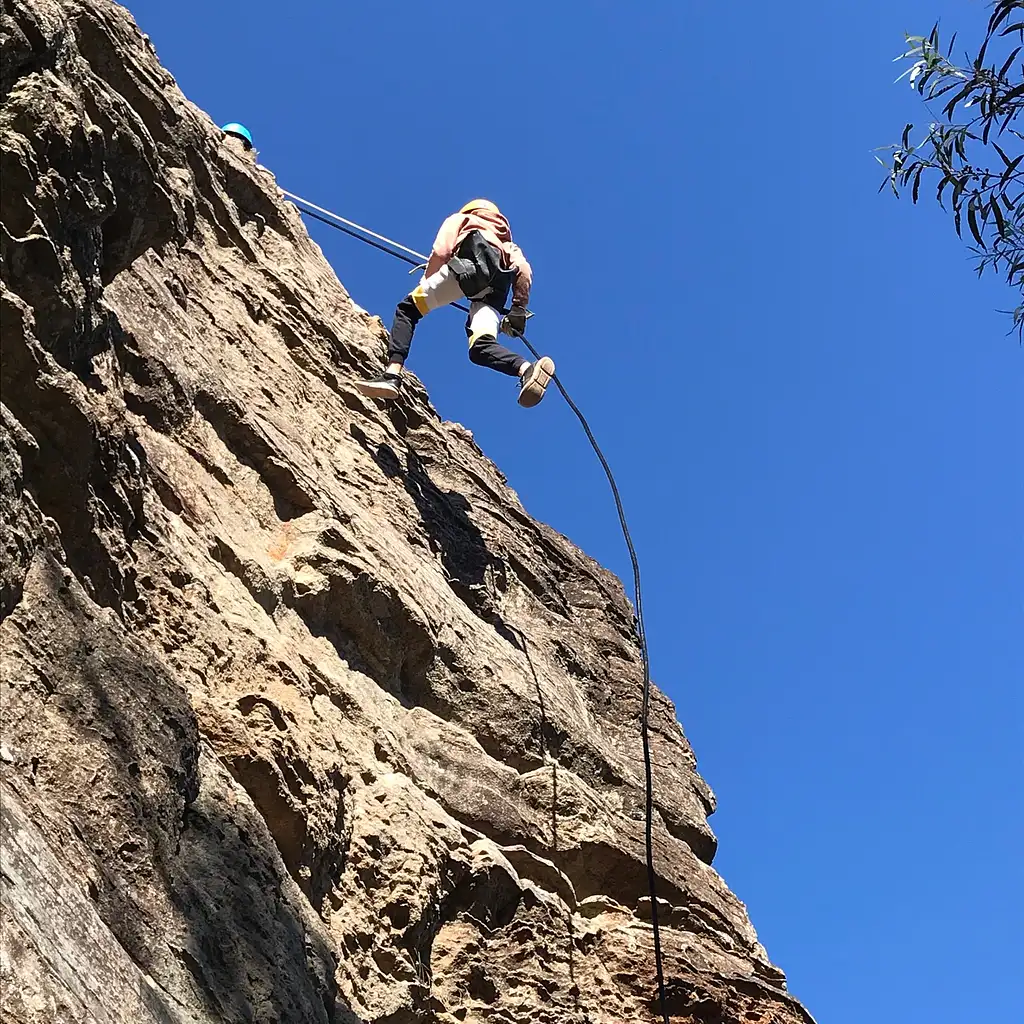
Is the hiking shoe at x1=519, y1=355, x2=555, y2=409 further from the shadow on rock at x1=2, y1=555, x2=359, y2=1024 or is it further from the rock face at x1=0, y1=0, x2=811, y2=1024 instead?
the shadow on rock at x1=2, y1=555, x2=359, y2=1024

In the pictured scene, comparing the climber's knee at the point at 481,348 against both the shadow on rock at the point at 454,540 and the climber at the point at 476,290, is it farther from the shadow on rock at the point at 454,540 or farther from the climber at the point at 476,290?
the shadow on rock at the point at 454,540

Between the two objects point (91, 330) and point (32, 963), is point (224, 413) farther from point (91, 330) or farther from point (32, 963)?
point (32, 963)

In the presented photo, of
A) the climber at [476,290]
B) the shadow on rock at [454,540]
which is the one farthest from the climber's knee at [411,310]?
the shadow on rock at [454,540]

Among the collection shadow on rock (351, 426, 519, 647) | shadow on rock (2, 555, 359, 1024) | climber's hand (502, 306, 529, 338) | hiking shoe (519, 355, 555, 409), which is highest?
climber's hand (502, 306, 529, 338)

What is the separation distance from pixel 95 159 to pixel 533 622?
599cm

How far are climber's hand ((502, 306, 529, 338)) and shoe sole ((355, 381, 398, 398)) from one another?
1.50 metres

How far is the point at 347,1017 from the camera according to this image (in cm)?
530

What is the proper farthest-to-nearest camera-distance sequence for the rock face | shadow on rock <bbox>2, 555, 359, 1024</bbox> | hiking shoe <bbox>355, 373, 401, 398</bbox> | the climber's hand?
the climber's hand, hiking shoe <bbox>355, 373, 401, 398</bbox>, the rock face, shadow on rock <bbox>2, 555, 359, 1024</bbox>

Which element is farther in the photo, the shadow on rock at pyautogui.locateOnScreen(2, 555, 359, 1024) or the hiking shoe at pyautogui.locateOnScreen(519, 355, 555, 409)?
the hiking shoe at pyautogui.locateOnScreen(519, 355, 555, 409)

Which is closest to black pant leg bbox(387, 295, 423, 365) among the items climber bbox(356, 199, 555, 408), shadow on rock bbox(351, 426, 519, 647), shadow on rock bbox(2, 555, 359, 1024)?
climber bbox(356, 199, 555, 408)

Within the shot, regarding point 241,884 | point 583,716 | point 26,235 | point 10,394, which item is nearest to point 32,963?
point 241,884

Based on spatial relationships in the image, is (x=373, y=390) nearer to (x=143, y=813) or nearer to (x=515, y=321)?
(x=515, y=321)

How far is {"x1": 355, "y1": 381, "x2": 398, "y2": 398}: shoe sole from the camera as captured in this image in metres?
9.93

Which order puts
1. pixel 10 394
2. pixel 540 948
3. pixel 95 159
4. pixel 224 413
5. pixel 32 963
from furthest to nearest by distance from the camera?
pixel 224 413 < pixel 540 948 < pixel 95 159 < pixel 10 394 < pixel 32 963
